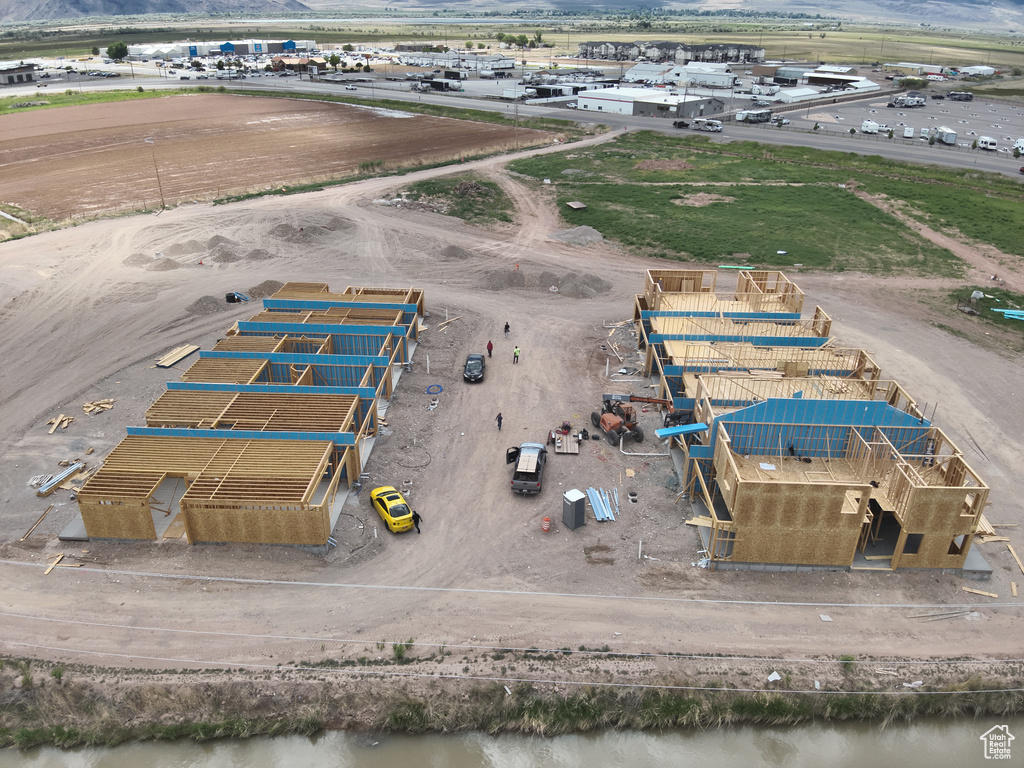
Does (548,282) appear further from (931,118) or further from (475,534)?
(931,118)

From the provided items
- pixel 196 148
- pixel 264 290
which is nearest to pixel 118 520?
pixel 264 290

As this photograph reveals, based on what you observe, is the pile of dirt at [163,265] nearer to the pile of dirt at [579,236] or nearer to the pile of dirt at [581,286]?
the pile of dirt at [581,286]

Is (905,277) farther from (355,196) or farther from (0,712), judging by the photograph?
(0,712)

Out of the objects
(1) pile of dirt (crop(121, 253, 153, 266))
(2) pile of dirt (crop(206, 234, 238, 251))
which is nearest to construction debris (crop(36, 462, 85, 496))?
(1) pile of dirt (crop(121, 253, 153, 266))

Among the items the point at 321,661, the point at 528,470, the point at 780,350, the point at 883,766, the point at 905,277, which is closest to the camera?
the point at 883,766

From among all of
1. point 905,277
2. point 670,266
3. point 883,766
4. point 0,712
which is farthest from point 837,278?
point 0,712

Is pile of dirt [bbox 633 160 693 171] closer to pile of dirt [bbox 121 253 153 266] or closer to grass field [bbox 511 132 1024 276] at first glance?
grass field [bbox 511 132 1024 276]
